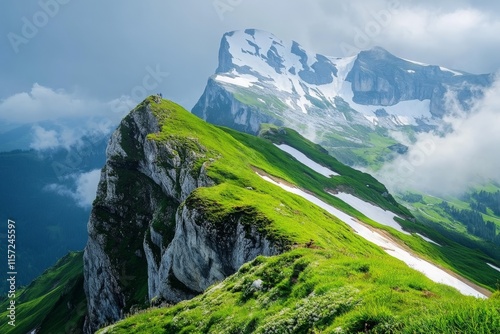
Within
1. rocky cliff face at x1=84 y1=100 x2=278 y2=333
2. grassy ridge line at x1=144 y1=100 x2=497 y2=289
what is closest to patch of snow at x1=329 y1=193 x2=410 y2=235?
grassy ridge line at x1=144 y1=100 x2=497 y2=289

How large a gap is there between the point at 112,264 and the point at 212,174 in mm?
34624

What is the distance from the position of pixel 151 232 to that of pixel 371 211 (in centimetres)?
10266

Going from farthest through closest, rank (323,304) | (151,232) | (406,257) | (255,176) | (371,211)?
1. (371,211)
2. (406,257)
3. (255,176)
4. (151,232)
5. (323,304)

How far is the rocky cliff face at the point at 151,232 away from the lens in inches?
1816

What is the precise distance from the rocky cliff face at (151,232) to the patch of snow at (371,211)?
78274 millimetres

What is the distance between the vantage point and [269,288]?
19.0 meters

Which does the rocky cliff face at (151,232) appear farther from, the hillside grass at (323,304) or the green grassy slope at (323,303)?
the hillside grass at (323,304)

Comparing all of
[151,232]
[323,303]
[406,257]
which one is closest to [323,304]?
[323,303]

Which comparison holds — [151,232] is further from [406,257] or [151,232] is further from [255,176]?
[406,257]

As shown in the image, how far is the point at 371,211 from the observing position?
146750 millimetres

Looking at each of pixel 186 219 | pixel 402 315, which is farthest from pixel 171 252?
pixel 402 315

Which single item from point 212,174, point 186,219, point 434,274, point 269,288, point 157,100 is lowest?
point 434,274

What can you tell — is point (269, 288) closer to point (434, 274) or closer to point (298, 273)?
point (298, 273)

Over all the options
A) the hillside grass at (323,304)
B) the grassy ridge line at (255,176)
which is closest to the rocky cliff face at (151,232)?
the grassy ridge line at (255,176)
